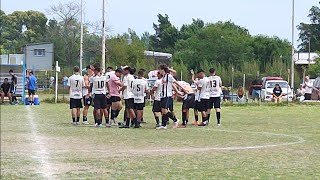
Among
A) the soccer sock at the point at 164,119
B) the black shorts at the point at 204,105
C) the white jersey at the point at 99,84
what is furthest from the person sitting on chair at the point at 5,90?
the soccer sock at the point at 164,119

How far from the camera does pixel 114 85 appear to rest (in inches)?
869

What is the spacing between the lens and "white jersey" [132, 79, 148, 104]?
2134 centimetres

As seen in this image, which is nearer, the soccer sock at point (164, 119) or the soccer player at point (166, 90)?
the soccer player at point (166, 90)

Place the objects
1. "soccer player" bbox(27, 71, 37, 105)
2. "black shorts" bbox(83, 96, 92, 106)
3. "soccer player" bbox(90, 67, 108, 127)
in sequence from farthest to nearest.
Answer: "soccer player" bbox(27, 71, 37, 105), "black shorts" bbox(83, 96, 92, 106), "soccer player" bbox(90, 67, 108, 127)

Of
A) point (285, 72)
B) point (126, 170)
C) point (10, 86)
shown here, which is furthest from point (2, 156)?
point (285, 72)

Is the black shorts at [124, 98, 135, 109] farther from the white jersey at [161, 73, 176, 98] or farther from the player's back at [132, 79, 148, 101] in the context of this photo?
the white jersey at [161, 73, 176, 98]

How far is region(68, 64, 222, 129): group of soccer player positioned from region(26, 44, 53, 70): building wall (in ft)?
187

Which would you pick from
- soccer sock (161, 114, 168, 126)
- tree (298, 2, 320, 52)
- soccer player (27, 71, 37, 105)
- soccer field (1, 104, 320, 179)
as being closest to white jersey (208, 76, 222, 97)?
soccer field (1, 104, 320, 179)

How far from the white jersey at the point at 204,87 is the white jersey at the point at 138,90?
2.19 m

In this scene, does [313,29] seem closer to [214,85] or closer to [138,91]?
[214,85]

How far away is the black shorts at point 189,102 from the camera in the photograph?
2309cm

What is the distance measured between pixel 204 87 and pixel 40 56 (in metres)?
60.7

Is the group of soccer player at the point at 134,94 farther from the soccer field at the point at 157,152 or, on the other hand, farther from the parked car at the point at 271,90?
the parked car at the point at 271,90

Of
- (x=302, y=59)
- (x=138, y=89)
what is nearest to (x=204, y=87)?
(x=138, y=89)
